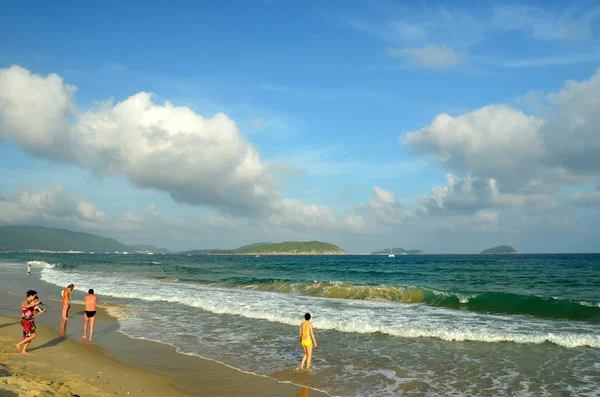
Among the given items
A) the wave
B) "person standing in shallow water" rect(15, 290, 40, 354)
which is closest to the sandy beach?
"person standing in shallow water" rect(15, 290, 40, 354)

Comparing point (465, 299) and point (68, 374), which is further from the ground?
point (68, 374)

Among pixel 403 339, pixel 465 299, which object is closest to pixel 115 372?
pixel 403 339

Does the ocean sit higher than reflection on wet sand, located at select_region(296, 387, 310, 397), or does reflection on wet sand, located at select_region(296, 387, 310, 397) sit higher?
reflection on wet sand, located at select_region(296, 387, 310, 397)

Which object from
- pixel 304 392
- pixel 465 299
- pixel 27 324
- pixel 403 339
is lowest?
pixel 465 299

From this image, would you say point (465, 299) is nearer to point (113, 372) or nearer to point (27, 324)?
point (113, 372)

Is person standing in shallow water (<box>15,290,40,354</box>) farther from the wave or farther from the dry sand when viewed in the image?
the wave

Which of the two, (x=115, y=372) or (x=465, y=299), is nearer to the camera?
(x=115, y=372)

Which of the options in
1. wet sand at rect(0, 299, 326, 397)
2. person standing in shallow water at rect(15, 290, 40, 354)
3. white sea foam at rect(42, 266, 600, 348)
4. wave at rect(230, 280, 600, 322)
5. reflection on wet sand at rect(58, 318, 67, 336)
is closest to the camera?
wet sand at rect(0, 299, 326, 397)

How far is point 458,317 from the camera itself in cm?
2206

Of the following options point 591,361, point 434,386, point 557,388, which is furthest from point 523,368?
point 434,386

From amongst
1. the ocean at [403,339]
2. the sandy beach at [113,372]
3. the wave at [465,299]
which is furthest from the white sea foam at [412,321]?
the sandy beach at [113,372]

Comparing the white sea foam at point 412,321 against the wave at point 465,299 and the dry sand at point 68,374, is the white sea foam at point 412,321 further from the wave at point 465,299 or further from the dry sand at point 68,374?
the dry sand at point 68,374

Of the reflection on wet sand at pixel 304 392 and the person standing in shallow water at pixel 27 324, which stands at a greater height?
the person standing in shallow water at pixel 27 324

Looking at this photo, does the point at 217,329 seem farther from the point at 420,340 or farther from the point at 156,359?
the point at 420,340
